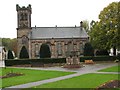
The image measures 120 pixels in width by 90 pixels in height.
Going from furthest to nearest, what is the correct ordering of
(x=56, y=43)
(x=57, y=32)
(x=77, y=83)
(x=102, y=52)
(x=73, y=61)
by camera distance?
(x=57, y=32), (x=56, y=43), (x=102, y=52), (x=73, y=61), (x=77, y=83)

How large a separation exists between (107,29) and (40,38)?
2121 cm

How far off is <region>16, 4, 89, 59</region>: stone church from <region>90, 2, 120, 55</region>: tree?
12.2 meters

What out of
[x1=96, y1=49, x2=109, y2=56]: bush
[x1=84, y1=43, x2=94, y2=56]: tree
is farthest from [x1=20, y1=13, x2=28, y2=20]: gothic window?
[x1=96, y1=49, x2=109, y2=56]: bush

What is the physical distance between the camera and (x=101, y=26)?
60.2m

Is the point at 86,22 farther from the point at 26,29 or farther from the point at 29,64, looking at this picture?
the point at 29,64

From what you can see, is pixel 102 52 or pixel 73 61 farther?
pixel 102 52

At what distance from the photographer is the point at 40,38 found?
72562mm

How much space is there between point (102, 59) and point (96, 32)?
7.14 metres

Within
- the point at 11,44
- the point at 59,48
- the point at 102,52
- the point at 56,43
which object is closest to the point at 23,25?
the point at 56,43

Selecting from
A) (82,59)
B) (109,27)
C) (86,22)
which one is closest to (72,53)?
A: (82,59)

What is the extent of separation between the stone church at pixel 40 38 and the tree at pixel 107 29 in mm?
12217

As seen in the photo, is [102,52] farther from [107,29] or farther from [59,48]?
[59,48]

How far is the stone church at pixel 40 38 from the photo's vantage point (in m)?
72.8

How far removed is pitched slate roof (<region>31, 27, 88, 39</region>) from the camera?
2901 inches
